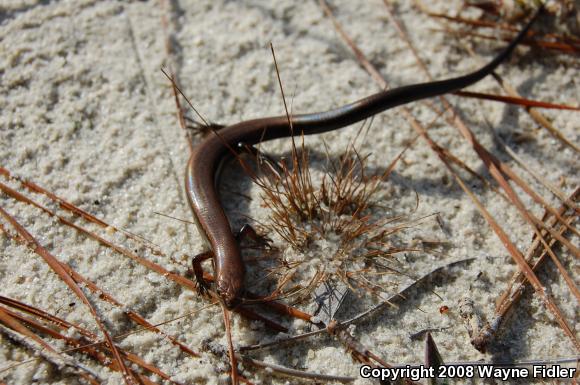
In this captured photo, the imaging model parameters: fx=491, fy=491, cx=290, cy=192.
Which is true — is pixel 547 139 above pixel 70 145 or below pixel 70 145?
above

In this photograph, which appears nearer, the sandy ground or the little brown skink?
the sandy ground

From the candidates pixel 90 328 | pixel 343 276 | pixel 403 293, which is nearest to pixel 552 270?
pixel 403 293

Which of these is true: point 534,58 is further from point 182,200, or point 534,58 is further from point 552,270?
point 182,200

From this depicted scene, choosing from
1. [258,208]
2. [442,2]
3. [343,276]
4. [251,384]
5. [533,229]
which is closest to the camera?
[251,384]

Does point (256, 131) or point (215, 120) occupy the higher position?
point (215, 120)

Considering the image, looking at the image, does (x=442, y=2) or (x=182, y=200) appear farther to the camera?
(x=442, y=2)

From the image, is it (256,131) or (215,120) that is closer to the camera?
(256,131)

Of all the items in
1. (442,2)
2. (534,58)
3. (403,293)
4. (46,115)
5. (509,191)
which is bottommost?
(403,293)

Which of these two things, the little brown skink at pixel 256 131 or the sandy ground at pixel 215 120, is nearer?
the sandy ground at pixel 215 120
